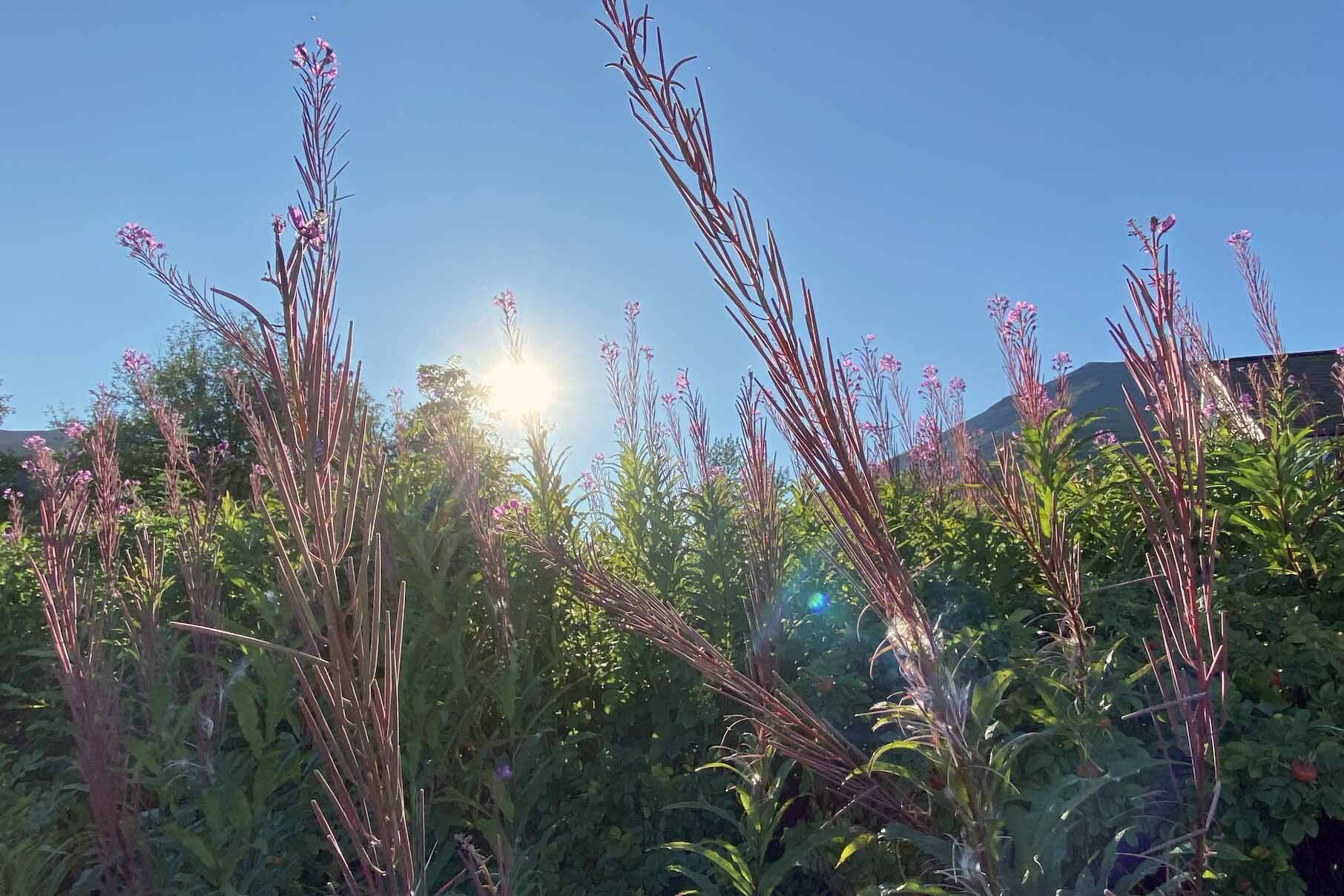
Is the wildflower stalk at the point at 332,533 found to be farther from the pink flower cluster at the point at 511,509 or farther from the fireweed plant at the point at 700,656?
the pink flower cluster at the point at 511,509

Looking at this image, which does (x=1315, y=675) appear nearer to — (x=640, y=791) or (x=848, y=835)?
(x=848, y=835)

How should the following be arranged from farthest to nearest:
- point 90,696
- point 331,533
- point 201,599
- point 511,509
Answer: point 511,509
point 201,599
point 90,696
point 331,533

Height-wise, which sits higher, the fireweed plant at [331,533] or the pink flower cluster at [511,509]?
the pink flower cluster at [511,509]

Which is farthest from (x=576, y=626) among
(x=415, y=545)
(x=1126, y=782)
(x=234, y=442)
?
(x=234, y=442)

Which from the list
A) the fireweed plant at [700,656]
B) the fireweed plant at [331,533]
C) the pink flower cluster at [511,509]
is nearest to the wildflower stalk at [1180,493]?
the fireweed plant at [700,656]

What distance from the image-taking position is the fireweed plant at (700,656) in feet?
3.67

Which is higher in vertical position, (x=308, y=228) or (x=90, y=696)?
(x=308, y=228)

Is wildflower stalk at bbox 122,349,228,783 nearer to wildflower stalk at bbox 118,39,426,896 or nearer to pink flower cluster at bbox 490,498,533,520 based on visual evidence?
pink flower cluster at bbox 490,498,533,520

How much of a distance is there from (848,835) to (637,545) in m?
1.89

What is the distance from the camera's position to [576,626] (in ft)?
13.0

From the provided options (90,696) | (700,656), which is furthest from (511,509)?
(700,656)

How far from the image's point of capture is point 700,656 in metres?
1.37

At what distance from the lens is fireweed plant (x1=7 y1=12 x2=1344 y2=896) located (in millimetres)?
1120

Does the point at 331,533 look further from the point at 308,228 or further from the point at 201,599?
the point at 201,599
